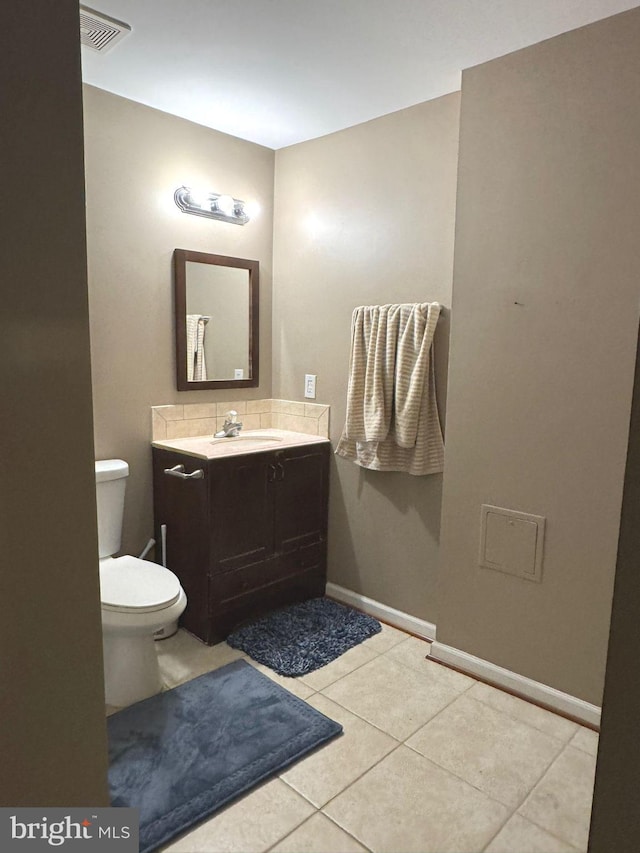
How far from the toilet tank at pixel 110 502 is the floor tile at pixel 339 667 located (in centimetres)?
103

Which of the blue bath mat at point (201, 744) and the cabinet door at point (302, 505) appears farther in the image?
the cabinet door at point (302, 505)

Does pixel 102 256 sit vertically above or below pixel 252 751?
above

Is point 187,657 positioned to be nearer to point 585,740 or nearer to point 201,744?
point 201,744

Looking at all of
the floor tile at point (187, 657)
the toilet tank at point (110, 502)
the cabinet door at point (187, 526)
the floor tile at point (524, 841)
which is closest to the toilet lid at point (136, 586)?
the toilet tank at point (110, 502)

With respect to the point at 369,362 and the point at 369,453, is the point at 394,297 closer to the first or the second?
the point at 369,362

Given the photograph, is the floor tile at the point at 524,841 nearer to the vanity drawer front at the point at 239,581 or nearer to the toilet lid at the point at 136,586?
the toilet lid at the point at 136,586

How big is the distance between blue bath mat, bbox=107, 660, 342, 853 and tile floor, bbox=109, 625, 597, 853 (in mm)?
58

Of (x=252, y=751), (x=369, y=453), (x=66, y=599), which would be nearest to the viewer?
(x=66, y=599)

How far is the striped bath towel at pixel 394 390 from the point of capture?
259 centimetres

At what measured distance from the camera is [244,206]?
10.1ft

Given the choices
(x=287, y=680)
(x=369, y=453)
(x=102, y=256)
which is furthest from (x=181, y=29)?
(x=287, y=680)

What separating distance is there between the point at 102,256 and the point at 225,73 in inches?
37.1

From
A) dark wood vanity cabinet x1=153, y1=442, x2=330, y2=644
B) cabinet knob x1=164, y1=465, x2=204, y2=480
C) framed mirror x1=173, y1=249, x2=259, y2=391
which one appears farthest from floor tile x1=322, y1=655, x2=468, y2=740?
framed mirror x1=173, y1=249, x2=259, y2=391

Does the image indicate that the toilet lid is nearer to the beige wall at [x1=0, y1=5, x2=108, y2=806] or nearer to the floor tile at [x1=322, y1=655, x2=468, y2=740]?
the floor tile at [x1=322, y1=655, x2=468, y2=740]
